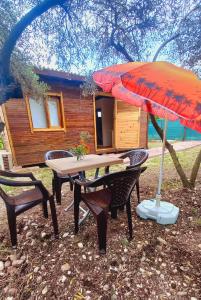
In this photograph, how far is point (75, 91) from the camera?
210 inches

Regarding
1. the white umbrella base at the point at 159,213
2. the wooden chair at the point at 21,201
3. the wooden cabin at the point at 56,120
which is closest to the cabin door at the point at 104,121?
the wooden cabin at the point at 56,120

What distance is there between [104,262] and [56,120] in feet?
14.7

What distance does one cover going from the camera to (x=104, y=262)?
147 centimetres

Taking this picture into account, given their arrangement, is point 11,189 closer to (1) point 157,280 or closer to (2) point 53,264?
(2) point 53,264

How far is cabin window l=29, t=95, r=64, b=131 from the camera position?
4.74m

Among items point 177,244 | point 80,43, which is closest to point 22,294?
point 177,244

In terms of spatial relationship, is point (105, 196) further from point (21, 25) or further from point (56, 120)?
point (56, 120)

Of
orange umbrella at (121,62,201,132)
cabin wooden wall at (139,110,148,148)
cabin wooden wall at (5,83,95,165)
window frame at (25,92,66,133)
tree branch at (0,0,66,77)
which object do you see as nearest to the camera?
orange umbrella at (121,62,201,132)

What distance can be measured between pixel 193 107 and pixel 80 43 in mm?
2663

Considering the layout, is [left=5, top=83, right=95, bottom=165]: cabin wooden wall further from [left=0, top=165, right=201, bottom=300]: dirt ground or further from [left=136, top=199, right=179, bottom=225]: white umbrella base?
[left=136, top=199, right=179, bottom=225]: white umbrella base

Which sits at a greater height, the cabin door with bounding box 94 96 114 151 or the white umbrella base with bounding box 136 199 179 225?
the cabin door with bounding box 94 96 114 151

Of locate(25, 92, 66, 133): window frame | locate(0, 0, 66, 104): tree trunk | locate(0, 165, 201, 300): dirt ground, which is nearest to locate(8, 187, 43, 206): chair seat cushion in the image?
locate(0, 165, 201, 300): dirt ground

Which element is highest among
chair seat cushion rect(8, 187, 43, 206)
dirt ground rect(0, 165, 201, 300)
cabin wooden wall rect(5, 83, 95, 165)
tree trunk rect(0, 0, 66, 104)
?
tree trunk rect(0, 0, 66, 104)

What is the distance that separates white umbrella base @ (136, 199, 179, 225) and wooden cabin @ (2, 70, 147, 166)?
3.26 m
